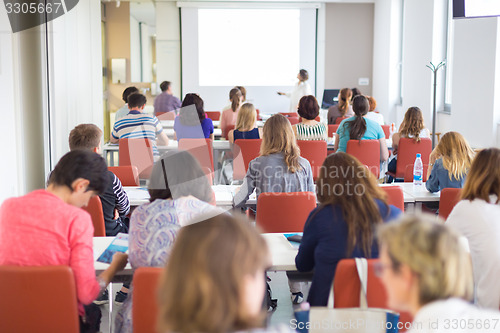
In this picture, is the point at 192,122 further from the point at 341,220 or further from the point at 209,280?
the point at 209,280

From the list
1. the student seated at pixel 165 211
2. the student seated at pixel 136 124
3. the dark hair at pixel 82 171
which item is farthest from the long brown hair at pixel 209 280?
the student seated at pixel 136 124

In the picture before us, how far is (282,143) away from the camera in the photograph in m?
4.12

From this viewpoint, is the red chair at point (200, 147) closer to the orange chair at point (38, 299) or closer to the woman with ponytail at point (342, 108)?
the woman with ponytail at point (342, 108)

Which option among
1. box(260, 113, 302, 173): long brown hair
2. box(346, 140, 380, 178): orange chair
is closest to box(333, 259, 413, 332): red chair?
box(260, 113, 302, 173): long brown hair

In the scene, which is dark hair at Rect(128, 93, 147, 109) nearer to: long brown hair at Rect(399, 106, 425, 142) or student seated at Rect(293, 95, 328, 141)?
student seated at Rect(293, 95, 328, 141)

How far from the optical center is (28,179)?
19.8 feet

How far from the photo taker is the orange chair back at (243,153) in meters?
→ 6.15

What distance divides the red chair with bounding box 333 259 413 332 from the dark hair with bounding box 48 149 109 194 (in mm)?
1093

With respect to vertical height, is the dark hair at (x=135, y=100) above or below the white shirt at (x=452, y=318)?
above

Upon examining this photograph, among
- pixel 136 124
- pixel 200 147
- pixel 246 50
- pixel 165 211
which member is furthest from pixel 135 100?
pixel 246 50

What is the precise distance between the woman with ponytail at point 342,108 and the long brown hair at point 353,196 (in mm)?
6246

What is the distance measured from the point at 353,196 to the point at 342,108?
6.56m

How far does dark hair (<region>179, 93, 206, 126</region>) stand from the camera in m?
6.93

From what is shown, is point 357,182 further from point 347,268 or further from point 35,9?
point 35,9
